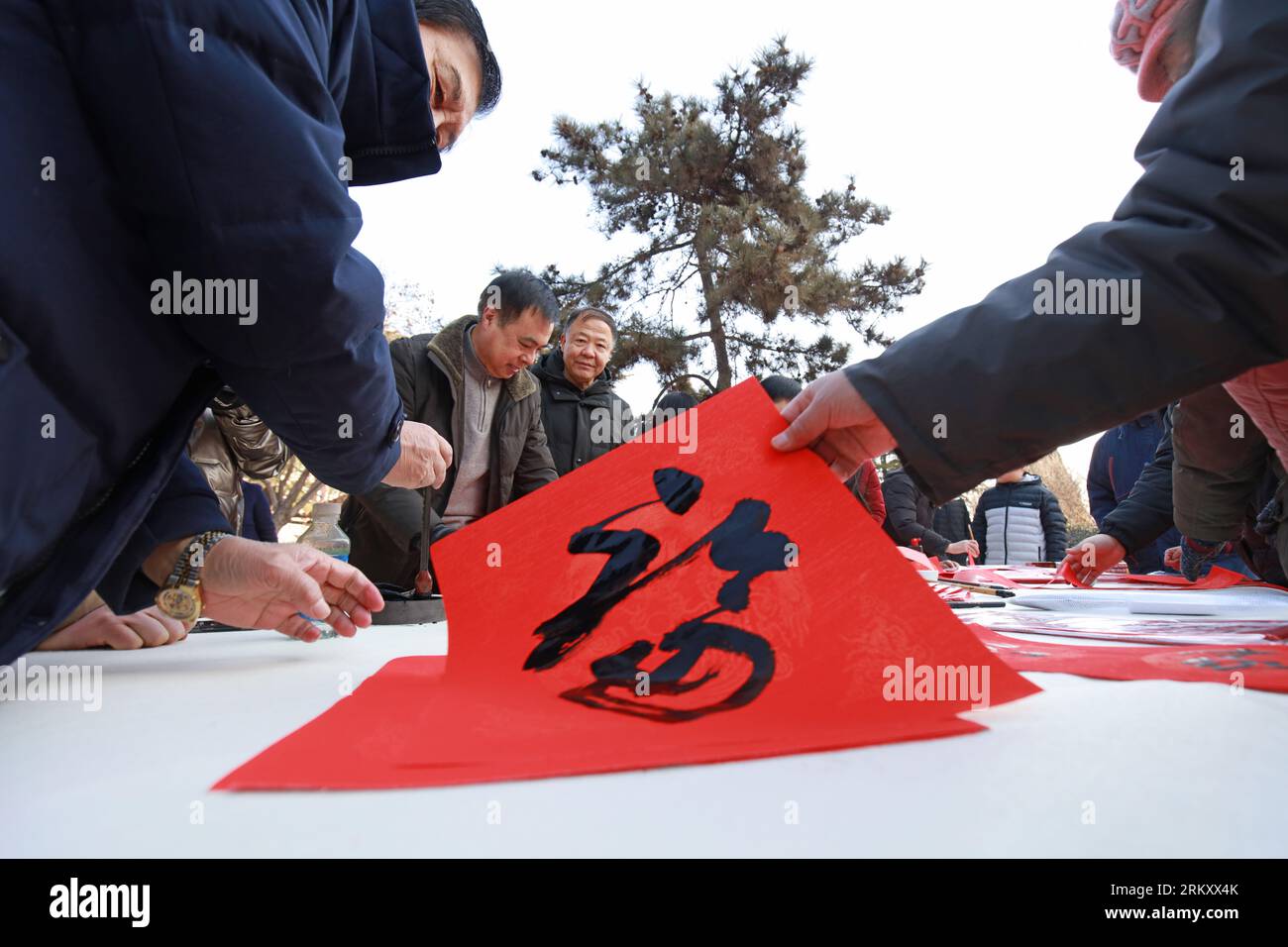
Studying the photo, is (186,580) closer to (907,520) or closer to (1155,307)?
(1155,307)

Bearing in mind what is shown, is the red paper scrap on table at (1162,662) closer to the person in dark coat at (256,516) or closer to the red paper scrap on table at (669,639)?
the red paper scrap on table at (669,639)

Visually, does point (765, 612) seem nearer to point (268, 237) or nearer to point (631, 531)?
point (631, 531)

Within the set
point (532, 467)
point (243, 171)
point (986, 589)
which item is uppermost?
point (243, 171)

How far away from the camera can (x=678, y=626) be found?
782 mm

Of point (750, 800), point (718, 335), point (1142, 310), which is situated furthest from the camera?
point (718, 335)

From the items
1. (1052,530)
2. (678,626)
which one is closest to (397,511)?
(678,626)

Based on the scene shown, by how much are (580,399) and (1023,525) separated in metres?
3.07

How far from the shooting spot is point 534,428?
8.34 ft

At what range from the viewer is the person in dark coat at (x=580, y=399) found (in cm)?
308

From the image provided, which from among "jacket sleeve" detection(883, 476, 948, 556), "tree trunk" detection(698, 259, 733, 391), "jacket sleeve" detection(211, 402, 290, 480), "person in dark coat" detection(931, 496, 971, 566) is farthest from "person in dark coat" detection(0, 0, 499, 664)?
"tree trunk" detection(698, 259, 733, 391)

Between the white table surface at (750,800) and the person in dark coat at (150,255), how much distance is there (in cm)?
20

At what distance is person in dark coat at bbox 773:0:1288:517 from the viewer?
66 cm

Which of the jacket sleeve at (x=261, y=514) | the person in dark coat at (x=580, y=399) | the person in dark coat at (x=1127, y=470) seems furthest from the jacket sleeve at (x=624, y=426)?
the person in dark coat at (x=1127, y=470)
